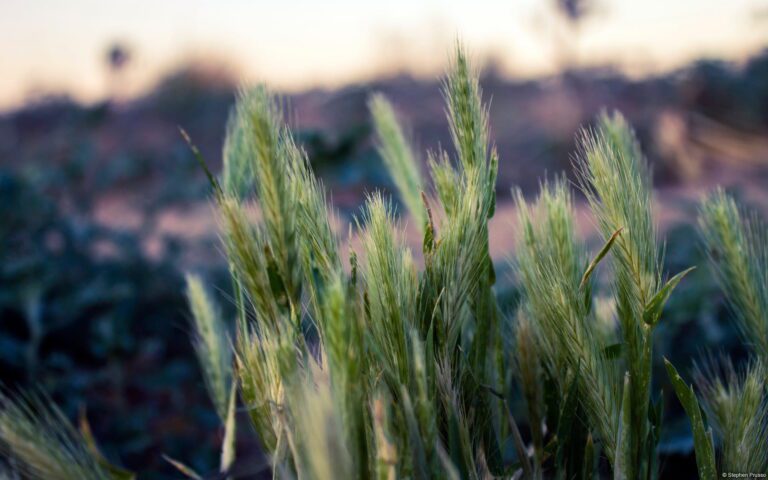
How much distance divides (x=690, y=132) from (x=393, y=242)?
432 inches

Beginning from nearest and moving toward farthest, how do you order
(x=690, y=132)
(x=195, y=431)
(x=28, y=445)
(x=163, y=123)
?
(x=28, y=445), (x=195, y=431), (x=690, y=132), (x=163, y=123)

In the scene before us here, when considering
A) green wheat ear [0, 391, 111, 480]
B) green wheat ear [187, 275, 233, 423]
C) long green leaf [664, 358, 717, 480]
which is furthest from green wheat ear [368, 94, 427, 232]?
green wheat ear [0, 391, 111, 480]

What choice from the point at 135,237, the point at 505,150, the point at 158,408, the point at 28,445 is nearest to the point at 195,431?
the point at 158,408

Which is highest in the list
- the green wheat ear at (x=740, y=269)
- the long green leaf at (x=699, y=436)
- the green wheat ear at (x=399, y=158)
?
the green wheat ear at (x=399, y=158)

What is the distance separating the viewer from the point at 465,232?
36.4 inches

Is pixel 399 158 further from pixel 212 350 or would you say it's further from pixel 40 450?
pixel 40 450

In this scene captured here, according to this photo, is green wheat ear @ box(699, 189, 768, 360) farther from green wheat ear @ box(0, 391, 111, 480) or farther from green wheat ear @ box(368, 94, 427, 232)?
green wheat ear @ box(0, 391, 111, 480)

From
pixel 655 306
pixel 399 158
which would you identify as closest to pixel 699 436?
pixel 655 306

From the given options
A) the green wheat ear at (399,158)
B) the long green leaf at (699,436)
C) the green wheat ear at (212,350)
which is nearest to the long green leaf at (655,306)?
the long green leaf at (699,436)

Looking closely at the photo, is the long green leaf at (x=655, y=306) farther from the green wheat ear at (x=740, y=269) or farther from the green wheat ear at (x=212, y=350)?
the green wheat ear at (x=212, y=350)

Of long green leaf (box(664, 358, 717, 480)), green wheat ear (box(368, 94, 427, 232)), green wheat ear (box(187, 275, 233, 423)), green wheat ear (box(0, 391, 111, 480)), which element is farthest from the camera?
green wheat ear (box(368, 94, 427, 232))

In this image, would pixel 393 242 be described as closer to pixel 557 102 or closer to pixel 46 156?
pixel 46 156

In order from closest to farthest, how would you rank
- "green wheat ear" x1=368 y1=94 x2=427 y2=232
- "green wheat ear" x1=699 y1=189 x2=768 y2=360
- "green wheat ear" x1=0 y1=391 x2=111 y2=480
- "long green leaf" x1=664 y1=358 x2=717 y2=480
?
"green wheat ear" x1=0 y1=391 x2=111 y2=480, "long green leaf" x1=664 y1=358 x2=717 y2=480, "green wheat ear" x1=699 y1=189 x2=768 y2=360, "green wheat ear" x1=368 y1=94 x2=427 y2=232

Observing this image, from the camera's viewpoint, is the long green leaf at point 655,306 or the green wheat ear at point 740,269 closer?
the long green leaf at point 655,306
